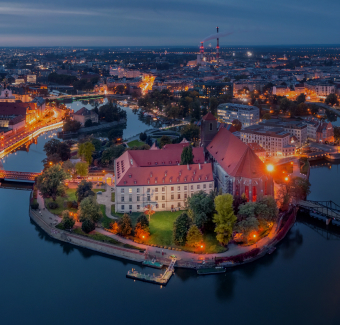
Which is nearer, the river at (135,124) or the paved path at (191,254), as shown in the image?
the paved path at (191,254)

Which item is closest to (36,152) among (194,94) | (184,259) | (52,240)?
(52,240)

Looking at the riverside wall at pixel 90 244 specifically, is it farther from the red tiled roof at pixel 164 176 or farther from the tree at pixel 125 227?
the red tiled roof at pixel 164 176

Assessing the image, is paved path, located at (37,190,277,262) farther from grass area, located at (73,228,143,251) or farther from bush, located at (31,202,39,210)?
bush, located at (31,202,39,210)

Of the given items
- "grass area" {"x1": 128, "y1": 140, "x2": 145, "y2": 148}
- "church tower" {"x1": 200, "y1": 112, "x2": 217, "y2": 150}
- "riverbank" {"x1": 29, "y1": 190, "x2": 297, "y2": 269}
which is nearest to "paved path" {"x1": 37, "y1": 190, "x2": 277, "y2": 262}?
"riverbank" {"x1": 29, "y1": 190, "x2": 297, "y2": 269}

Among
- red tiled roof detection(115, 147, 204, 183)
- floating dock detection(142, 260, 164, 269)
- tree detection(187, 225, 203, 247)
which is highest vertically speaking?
red tiled roof detection(115, 147, 204, 183)

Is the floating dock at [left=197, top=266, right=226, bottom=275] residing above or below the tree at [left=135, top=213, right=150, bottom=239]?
below

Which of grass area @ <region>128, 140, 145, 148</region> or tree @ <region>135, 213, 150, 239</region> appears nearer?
tree @ <region>135, 213, 150, 239</region>

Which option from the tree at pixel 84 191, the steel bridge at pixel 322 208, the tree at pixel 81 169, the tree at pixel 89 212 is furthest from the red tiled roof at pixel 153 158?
the steel bridge at pixel 322 208

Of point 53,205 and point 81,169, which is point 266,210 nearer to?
point 53,205
